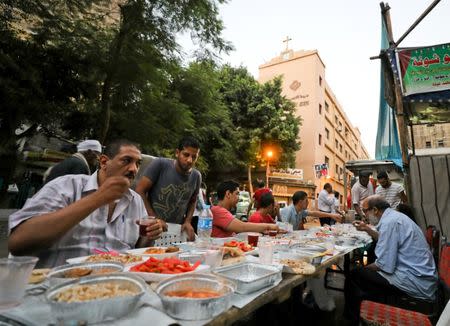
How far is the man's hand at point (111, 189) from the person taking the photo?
1728 millimetres

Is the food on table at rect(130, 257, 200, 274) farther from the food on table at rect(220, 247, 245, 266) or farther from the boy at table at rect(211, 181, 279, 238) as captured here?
the boy at table at rect(211, 181, 279, 238)

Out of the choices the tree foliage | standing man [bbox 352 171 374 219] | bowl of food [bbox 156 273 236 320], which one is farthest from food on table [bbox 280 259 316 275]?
the tree foliage

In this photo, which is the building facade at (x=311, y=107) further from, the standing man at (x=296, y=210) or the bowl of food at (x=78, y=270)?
the bowl of food at (x=78, y=270)

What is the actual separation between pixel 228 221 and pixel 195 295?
2.44 meters

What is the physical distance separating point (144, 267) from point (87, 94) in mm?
10163

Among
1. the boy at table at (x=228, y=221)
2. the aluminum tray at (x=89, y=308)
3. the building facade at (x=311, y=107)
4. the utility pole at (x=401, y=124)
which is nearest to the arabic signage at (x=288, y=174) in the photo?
Answer: the building facade at (x=311, y=107)

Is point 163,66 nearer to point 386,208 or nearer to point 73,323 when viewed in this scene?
point 386,208

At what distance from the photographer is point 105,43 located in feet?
31.6

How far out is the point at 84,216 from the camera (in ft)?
5.54

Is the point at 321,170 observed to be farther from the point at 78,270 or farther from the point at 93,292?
the point at 93,292

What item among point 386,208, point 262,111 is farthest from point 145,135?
point 262,111

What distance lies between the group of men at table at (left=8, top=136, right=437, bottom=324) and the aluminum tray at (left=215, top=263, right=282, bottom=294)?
2.73 feet

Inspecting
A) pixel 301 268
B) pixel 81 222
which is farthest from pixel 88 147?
pixel 301 268

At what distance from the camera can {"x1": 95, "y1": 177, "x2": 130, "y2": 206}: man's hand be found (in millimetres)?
1728
